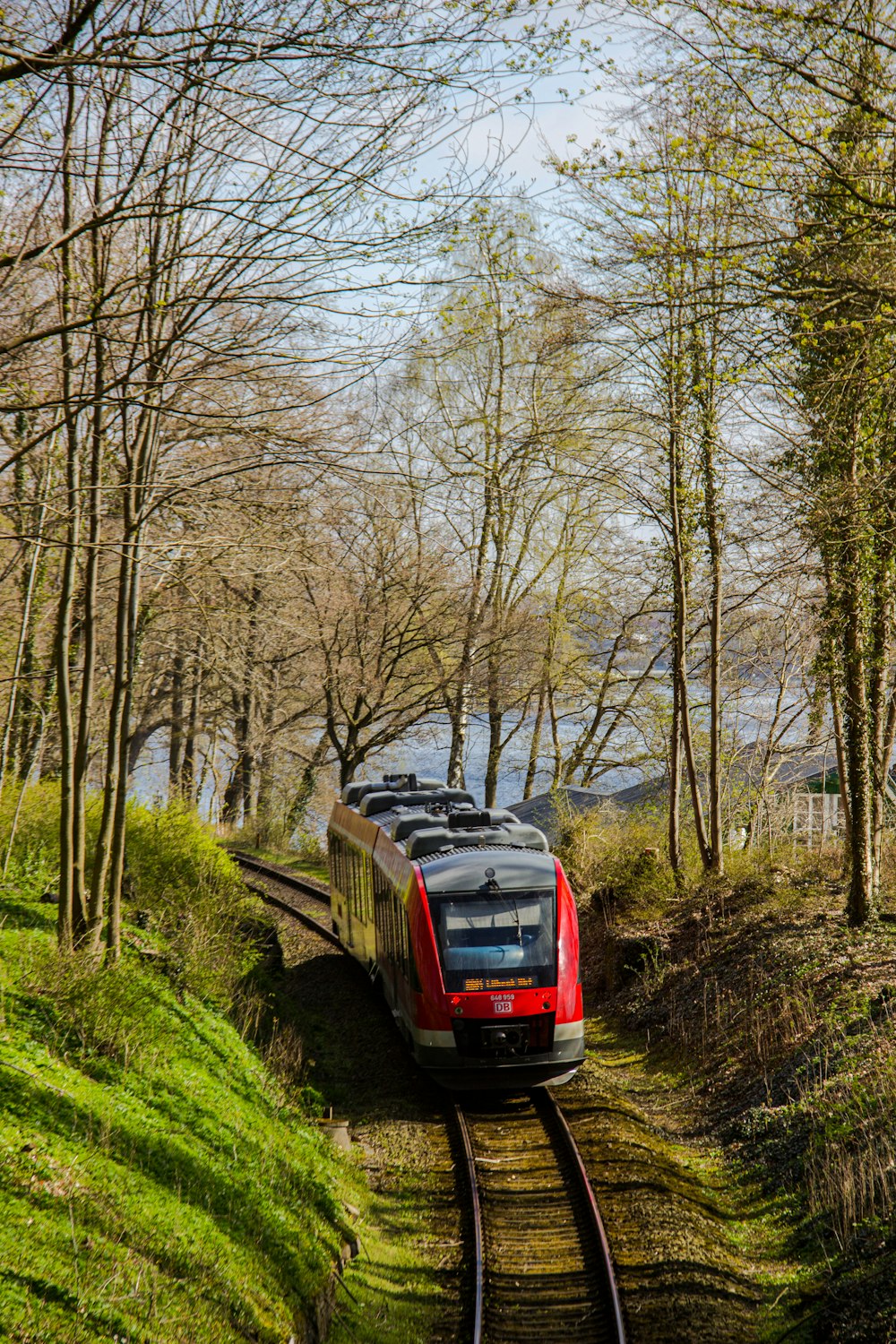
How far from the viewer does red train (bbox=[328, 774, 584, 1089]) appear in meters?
10.5

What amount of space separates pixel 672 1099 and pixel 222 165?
9942 millimetres

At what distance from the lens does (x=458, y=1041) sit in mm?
10438

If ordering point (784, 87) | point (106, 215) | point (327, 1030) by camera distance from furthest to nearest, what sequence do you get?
1. point (327, 1030)
2. point (784, 87)
3. point (106, 215)

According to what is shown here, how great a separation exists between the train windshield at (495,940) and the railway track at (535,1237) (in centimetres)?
137

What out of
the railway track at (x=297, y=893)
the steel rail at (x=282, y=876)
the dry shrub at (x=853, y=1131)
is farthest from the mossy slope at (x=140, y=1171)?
the steel rail at (x=282, y=876)

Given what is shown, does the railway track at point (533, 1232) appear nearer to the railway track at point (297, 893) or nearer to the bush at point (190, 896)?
the bush at point (190, 896)

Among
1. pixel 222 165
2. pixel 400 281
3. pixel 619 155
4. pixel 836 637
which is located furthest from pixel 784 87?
pixel 836 637

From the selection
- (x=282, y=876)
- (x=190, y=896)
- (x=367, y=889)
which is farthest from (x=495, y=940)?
(x=282, y=876)

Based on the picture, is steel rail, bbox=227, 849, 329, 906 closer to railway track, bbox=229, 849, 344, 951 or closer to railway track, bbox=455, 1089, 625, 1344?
railway track, bbox=229, 849, 344, 951

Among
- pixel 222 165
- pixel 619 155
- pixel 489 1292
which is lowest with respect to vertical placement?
pixel 489 1292

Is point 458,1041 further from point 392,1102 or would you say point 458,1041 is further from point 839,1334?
point 839,1334

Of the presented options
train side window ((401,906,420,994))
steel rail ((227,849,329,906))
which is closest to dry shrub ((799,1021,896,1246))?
train side window ((401,906,420,994))

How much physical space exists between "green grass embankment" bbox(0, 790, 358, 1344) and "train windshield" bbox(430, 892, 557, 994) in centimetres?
207

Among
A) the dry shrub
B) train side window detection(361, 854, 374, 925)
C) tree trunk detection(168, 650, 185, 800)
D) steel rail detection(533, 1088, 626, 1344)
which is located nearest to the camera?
steel rail detection(533, 1088, 626, 1344)
